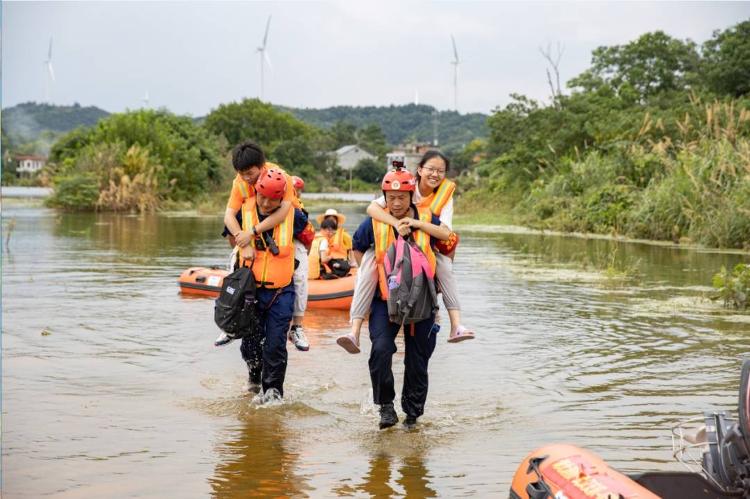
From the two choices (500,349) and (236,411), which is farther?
(500,349)

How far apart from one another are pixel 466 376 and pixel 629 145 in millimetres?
24028

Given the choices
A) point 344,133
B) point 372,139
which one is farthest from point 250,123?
point 372,139

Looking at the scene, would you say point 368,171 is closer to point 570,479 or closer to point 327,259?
point 327,259

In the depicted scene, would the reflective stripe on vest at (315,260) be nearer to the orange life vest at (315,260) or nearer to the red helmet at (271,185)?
the orange life vest at (315,260)

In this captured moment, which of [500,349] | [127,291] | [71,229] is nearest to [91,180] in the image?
[71,229]

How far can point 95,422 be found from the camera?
8070 millimetres

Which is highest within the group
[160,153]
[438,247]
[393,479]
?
[160,153]

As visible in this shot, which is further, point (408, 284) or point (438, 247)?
point (438, 247)

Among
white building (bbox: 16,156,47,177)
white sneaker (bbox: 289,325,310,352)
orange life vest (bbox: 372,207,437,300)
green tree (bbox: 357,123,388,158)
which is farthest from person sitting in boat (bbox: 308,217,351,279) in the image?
green tree (bbox: 357,123,388,158)

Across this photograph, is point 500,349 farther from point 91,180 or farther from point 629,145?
point 91,180

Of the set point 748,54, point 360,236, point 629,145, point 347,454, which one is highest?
point 748,54

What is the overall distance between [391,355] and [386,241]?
2.61 feet

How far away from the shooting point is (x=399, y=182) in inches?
294

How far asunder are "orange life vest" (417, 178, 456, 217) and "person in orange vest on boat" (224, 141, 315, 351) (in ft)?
4.16
